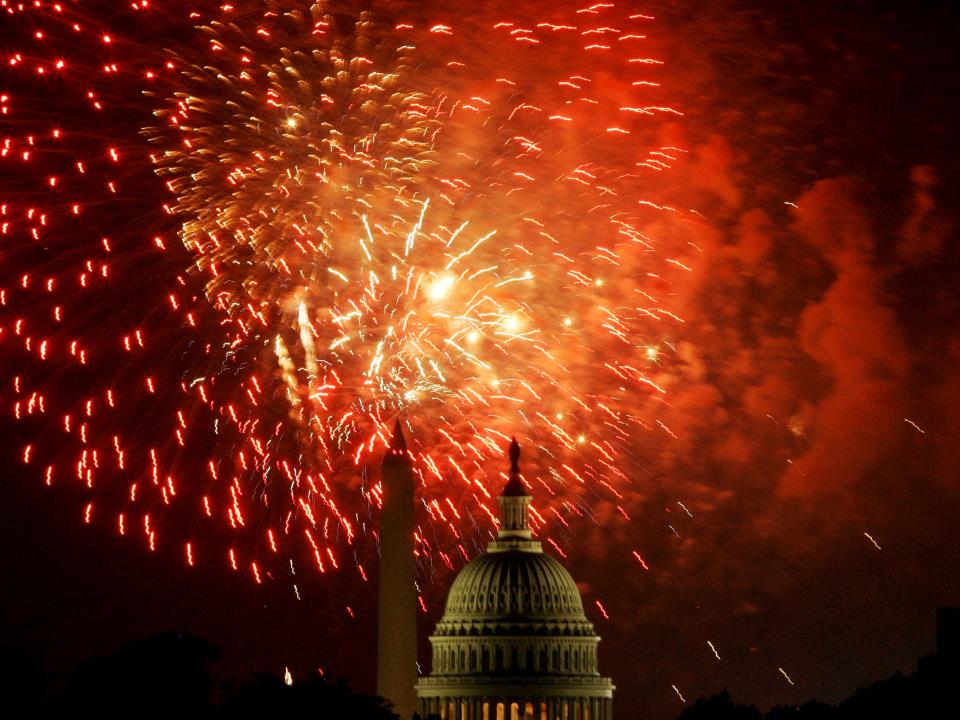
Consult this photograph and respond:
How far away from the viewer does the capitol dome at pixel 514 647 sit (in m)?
191

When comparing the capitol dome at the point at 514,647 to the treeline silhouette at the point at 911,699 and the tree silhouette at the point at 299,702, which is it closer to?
the treeline silhouette at the point at 911,699

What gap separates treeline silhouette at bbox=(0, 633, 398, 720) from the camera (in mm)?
105938

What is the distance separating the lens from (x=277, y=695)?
117500 mm

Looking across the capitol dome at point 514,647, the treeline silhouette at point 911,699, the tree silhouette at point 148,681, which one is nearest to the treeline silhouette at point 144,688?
the tree silhouette at point 148,681

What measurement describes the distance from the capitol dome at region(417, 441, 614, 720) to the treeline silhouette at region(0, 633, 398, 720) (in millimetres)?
74304

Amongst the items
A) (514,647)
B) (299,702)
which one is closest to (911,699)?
(299,702)

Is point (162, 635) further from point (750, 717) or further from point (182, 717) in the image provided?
point (750, 717)

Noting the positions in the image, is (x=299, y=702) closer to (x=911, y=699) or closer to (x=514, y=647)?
(x=911, y=699)

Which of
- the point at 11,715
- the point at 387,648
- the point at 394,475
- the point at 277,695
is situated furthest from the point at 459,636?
the point at 11,715

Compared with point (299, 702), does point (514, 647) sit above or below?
above

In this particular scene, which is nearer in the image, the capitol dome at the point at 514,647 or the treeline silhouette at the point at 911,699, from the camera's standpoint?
the treeline silhouette at the point at 911,699

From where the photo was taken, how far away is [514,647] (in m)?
192

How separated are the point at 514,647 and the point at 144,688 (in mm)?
85891

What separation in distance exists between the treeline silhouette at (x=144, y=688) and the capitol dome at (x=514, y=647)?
74304 mm
